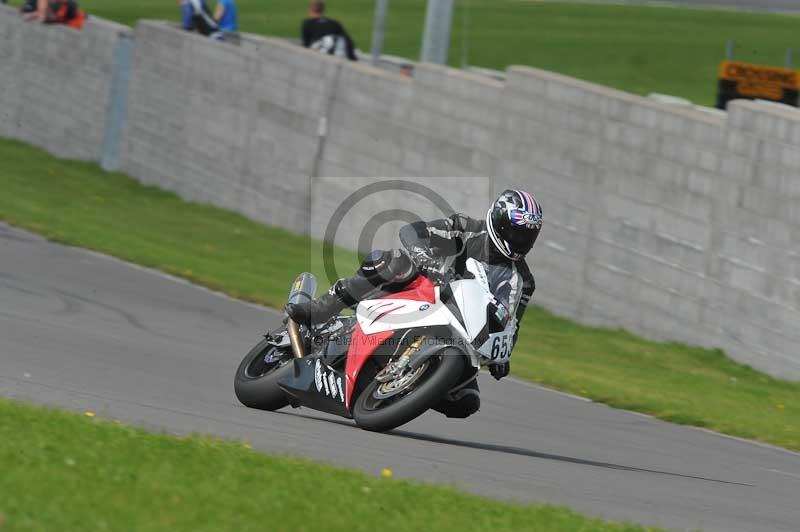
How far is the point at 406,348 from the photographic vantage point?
846 centimetres

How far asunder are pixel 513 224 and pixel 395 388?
1.16 metres

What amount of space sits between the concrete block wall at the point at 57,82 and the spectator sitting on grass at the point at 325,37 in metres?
3.47

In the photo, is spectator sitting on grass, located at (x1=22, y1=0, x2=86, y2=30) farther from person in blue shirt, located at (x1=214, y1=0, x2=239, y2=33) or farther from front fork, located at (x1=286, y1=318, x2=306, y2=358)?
front fork, located at (x1=286, y1=318, x2=306, y2=358)

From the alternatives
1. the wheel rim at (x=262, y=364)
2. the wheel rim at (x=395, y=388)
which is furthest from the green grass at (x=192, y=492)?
the wheel rim at (x=262, y=364)

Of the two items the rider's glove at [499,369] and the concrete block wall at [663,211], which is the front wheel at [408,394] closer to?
the rider's glove at [499,369]

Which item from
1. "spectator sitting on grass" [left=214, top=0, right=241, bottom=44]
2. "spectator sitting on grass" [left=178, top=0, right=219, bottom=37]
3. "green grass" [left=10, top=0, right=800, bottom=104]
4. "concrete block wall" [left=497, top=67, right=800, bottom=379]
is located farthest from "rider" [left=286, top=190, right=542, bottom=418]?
"green grass" [left=10, top=0, right=800, bottom=104]

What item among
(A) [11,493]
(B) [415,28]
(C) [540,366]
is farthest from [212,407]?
Answer: (B) [415,28]

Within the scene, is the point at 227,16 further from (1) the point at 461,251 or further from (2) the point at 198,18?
(1) the point at 461,251

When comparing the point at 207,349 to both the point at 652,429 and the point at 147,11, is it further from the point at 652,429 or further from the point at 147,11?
the point at 147,11

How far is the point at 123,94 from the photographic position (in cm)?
2431

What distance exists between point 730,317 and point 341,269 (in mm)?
4526

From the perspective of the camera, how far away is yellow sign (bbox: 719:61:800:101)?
17.5m

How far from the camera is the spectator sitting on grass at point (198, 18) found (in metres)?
23.7

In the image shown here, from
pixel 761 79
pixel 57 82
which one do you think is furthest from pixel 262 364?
pixel 57 82
